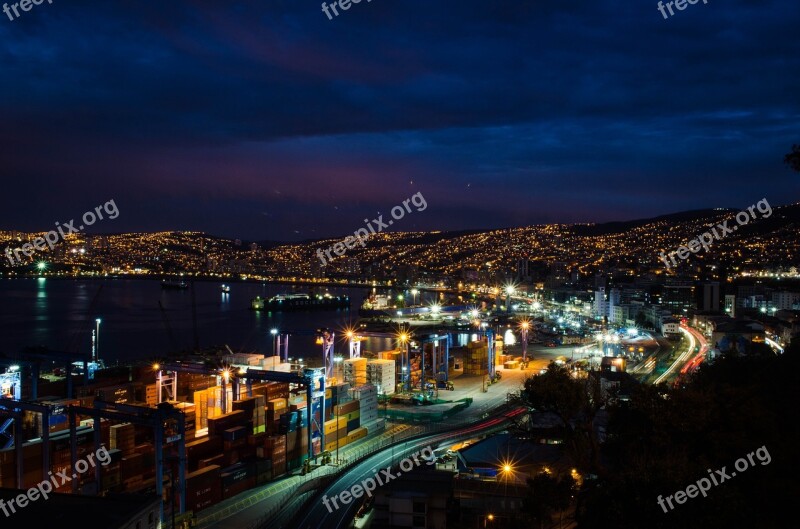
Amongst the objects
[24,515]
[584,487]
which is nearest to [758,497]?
[584,487]

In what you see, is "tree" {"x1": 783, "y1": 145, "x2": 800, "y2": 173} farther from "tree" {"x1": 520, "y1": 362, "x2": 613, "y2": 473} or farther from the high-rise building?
the high-rise building

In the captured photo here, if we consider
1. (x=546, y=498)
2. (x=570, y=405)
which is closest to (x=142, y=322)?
(x=570, y=405)

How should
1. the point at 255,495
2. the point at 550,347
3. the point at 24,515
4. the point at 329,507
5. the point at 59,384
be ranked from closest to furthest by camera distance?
the point at 24,515, the point at 329,507, the point at 255,495, the point at 59,384, the point at 550,347

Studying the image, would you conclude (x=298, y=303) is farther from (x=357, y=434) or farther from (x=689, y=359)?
(x=357, y=434)

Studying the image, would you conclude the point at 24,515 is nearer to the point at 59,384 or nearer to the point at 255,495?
the point at 255,495

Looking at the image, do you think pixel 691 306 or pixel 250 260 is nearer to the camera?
pixel 691 306
